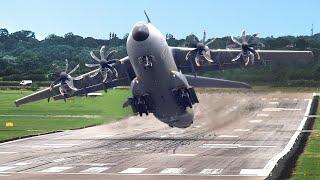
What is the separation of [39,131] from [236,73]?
91.9 feet

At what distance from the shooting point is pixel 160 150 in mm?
59469

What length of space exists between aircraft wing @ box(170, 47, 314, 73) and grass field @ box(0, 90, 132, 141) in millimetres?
27617

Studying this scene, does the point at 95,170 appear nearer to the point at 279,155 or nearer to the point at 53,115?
the point at 279,155

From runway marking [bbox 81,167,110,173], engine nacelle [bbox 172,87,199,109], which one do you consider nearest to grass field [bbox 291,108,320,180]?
engine nacelle [bbox 172,87,199,109]

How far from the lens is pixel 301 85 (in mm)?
99000

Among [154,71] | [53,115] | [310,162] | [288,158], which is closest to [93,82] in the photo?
[154,71]

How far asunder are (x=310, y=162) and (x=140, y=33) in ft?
55.7

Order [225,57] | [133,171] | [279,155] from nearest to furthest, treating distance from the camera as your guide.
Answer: [133,171]
[279,155]
[225,57]

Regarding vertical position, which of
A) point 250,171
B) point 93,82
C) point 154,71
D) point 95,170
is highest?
point 154,71

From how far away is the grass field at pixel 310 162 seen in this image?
39.7 m

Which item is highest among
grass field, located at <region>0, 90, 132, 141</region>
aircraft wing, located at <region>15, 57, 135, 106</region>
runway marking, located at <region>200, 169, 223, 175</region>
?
aircraft wing, located at <region>15, 57, 135, 106</region>

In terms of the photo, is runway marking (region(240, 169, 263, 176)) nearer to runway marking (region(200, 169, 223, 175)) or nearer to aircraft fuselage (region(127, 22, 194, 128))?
runway marking (region(200, 169, 223, 175))

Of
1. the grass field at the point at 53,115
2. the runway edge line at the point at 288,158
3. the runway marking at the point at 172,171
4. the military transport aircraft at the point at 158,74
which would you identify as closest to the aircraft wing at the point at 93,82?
A: the military transport aircraft at the point at 158,74

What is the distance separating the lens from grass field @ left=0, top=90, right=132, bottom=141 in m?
82.3
